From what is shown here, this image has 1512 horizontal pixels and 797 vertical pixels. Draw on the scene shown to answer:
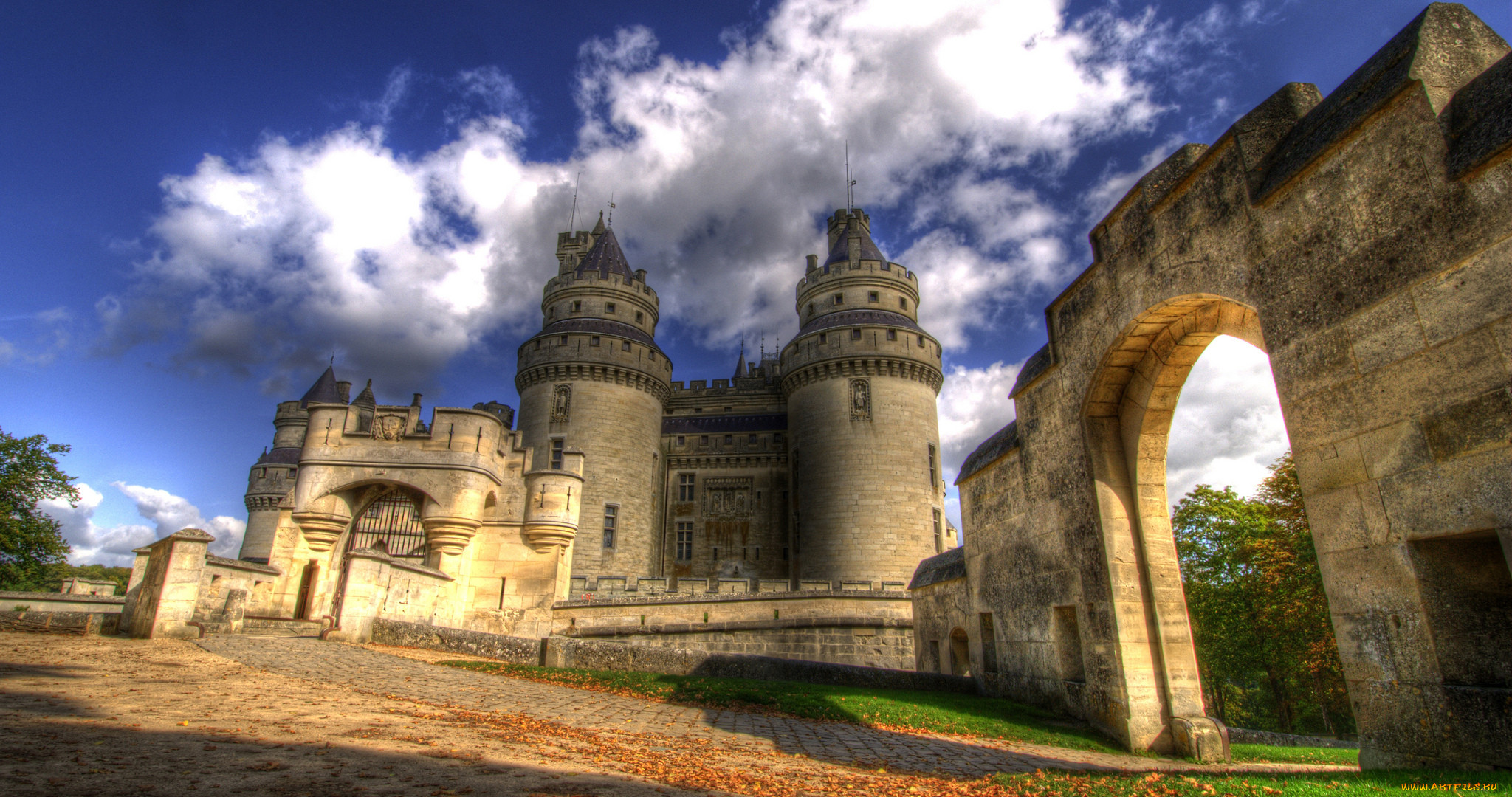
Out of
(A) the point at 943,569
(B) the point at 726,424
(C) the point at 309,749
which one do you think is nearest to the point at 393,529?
(A) the point at 943,569

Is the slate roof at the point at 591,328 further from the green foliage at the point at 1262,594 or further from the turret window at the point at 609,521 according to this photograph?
the green foliage at the point at 1262,594

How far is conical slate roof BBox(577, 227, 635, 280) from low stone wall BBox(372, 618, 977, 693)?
2430 cm

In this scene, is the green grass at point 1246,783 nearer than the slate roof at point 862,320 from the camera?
Yes

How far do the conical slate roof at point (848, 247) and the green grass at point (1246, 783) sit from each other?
99.0 ft

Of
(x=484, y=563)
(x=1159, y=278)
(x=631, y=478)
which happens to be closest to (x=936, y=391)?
(x=631, y=478)

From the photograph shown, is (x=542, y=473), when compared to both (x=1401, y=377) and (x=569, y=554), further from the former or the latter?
(x=1401, y=377)

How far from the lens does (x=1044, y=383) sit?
9.48 meters

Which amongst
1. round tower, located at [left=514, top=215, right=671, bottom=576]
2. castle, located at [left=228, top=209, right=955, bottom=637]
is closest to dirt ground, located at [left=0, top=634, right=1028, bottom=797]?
castle, located at [left=228, top=209, right=955, bottom=637]

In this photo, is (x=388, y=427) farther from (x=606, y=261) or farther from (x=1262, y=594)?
(x=1262, y=594)

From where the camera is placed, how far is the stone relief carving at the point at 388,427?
1745 cm

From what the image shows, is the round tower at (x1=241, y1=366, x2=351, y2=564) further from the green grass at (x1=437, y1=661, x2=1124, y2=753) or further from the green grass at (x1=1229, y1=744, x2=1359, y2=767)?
the green grass at (x1=1229, y1=744, x2=1359, y2=767)

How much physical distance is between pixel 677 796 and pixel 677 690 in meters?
5.84

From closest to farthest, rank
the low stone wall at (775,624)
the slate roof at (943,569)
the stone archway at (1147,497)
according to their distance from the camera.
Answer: the stone archway at (1147,497) → the slate roof at (943,569) → the low stone wall at (775,624)

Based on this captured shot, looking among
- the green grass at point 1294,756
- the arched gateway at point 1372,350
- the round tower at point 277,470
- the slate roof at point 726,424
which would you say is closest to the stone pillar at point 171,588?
the arched gateway at point 1372,350
